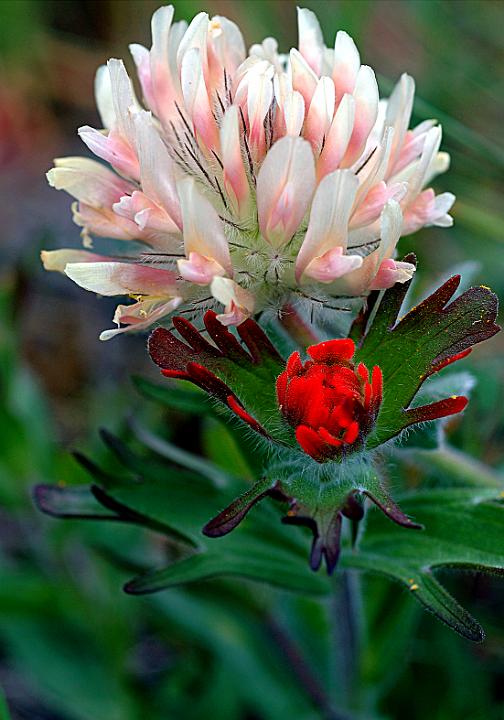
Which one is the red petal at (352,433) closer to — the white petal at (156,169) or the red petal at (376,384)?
the red petal at (376,384)

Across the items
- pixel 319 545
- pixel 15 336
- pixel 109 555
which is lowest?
pixel 109 555

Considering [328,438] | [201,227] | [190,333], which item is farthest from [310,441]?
[201,227]

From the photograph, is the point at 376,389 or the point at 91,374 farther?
the point at 91,374

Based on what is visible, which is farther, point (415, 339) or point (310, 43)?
point (310, 43)

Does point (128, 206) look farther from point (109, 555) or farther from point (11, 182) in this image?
point (11, 182)

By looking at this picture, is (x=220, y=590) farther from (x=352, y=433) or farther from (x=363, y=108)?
(x=363, y=108)

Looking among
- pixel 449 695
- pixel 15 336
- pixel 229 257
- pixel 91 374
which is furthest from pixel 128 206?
pixel 91 374

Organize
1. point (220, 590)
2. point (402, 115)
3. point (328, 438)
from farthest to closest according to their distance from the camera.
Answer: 1. point (220, 590)
2. point (402, 115)
3. point (328, 438)

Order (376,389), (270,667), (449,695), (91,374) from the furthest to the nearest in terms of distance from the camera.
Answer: (91,374) < (270,667) < (449,695) < (376,389)
